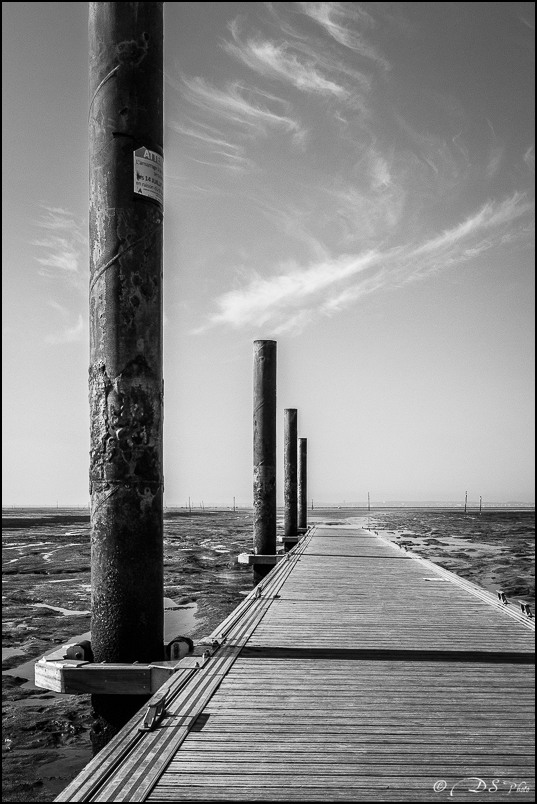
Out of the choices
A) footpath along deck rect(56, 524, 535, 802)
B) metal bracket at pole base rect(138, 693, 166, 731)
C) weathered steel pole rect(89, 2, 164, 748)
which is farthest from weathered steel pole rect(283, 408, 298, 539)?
metal bracket at pole base rect(138, 693, 166, 731)

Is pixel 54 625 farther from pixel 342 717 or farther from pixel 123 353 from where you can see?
pixel 342 717

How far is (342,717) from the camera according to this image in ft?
13.0

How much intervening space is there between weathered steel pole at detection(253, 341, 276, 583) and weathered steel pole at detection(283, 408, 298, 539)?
5135 mm

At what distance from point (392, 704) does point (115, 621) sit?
6.34 feet

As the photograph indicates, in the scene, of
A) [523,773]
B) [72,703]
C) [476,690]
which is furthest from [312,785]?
[72,703]

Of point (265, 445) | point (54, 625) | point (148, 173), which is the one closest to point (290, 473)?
point (265, 445)

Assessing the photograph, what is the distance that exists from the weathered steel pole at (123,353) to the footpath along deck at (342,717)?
68cm

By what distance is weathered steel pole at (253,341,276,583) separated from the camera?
44.4 feet

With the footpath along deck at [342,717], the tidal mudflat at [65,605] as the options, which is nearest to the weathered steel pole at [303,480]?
the tidal mudflat at [65,605]

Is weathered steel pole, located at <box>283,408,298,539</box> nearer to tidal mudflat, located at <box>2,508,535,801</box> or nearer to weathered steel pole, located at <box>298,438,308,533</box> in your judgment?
tidal mudflat, located at <box>2,508,535,801</box>

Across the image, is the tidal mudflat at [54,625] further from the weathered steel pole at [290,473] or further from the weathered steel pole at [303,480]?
the weathered steel pole at [303,480]

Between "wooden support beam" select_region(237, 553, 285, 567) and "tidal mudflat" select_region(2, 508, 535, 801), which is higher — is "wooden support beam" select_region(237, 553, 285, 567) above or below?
above

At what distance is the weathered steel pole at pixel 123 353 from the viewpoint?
468cm

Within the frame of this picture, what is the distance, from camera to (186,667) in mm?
4859
